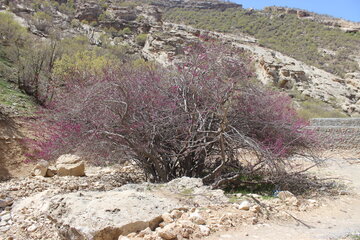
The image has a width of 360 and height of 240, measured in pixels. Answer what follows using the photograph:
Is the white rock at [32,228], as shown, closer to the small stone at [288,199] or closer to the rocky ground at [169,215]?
the rocky ground at [169,215]

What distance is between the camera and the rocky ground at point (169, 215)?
3420 mm

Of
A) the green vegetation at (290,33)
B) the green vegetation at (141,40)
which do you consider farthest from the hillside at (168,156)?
the green vegetation at (290,33)

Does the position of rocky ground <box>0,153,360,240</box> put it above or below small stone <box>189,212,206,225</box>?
below

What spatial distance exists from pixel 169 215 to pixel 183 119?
9.52 feet

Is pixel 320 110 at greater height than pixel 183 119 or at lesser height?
lesser

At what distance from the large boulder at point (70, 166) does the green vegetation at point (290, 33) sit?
30862mm

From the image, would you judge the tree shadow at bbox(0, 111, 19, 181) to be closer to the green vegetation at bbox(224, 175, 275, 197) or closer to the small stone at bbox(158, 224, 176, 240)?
the green vegetation at bbox(224, 175, 275, 197)

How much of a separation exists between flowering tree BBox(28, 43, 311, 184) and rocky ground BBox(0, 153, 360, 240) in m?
1.26

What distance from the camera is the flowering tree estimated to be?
6.27 metres

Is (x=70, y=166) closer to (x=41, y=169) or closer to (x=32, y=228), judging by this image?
(x=41, y=169)

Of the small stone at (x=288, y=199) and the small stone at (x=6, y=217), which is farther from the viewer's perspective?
the small stone at (x=288, y=199)

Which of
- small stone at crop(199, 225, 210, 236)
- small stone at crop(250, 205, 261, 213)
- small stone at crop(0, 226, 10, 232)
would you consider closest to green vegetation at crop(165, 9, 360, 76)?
small stone at crop(250, 205, 261, 213)

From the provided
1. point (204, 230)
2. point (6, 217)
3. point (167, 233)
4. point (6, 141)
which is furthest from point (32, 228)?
point (6, 141)

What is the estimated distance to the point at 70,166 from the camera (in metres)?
7.27
